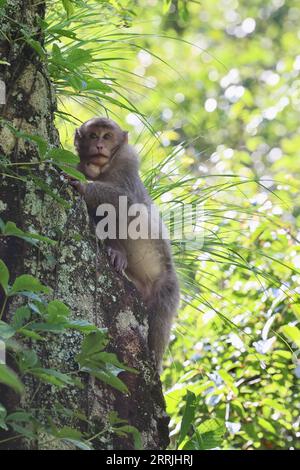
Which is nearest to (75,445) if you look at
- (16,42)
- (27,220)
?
(27,220)

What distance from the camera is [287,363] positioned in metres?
4.18

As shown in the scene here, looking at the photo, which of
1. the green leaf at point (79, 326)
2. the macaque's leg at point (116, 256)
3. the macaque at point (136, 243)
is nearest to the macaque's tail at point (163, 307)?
the macaque at point (136, 243)

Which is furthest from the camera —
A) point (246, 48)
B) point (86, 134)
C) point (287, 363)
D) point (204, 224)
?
point (246, 48)

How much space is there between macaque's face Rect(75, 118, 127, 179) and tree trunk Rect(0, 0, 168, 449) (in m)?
1.56

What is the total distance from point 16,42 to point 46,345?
1.09 m

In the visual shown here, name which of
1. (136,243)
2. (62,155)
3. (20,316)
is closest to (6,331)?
(20,316)

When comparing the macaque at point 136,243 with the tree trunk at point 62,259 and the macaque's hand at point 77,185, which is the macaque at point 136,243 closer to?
the macaque's hand at point 77,185

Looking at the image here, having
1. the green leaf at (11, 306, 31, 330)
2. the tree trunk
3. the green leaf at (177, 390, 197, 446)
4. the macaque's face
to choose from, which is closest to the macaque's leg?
the tree trunk

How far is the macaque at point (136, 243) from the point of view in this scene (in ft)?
12.3

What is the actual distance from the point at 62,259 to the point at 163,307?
4.33ft

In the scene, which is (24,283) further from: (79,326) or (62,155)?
(62,155)

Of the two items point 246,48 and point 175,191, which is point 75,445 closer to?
point 175,191

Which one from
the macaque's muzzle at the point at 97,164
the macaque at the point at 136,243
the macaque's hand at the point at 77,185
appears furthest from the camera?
the macaque's muzzle at the point at 97,164

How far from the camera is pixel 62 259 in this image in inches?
102
